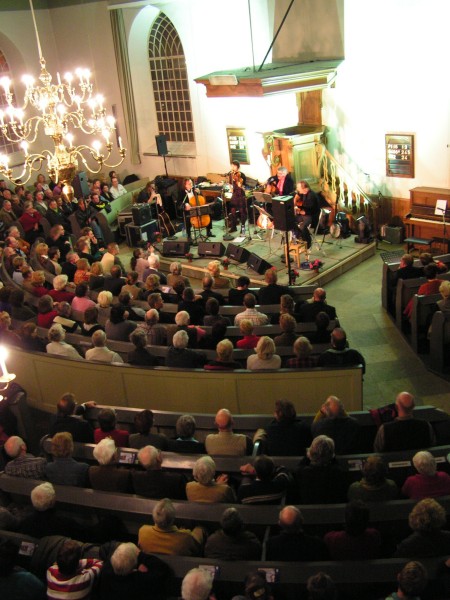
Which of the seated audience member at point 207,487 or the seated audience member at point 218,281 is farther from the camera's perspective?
the seated audience member at point 218,281

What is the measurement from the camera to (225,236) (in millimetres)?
12539

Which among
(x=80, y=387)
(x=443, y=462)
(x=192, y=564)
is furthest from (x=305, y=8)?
(x=192, y=564)

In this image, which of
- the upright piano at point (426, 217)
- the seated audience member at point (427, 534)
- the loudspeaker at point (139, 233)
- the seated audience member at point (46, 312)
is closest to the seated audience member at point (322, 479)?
the seated audience member at point (427, 534)

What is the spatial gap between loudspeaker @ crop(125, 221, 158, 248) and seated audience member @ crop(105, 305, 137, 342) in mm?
5930

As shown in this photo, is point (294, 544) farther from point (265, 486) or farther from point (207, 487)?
point (207, 487)

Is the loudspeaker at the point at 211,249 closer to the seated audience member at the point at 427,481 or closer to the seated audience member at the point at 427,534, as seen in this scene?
the seated audience member at the point at 427,481

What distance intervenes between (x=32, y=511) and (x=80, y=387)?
2072mm

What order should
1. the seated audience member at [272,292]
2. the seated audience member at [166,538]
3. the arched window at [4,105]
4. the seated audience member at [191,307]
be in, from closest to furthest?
the seated audience member at [166,538] < the seated audience member at [191,307] < the seated audience member at [272,292] < the arched window at [4,105]

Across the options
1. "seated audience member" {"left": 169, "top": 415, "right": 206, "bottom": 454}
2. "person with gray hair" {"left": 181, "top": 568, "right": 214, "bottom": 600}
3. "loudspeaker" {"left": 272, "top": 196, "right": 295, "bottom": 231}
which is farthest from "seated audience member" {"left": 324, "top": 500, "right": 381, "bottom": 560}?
"loudspeaker" {"left": 272, "top": 196, "right": 295, "bottom": 231}

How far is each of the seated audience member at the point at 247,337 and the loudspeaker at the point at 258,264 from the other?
3496 mm

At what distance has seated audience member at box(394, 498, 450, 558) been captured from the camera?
3.67 metres

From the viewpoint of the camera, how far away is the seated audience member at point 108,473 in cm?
475

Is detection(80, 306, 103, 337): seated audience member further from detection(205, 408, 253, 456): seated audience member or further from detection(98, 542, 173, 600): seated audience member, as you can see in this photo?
detection(98, 542, 173, 600): seated audience member

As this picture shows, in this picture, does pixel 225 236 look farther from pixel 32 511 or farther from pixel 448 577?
pixel 448 577
